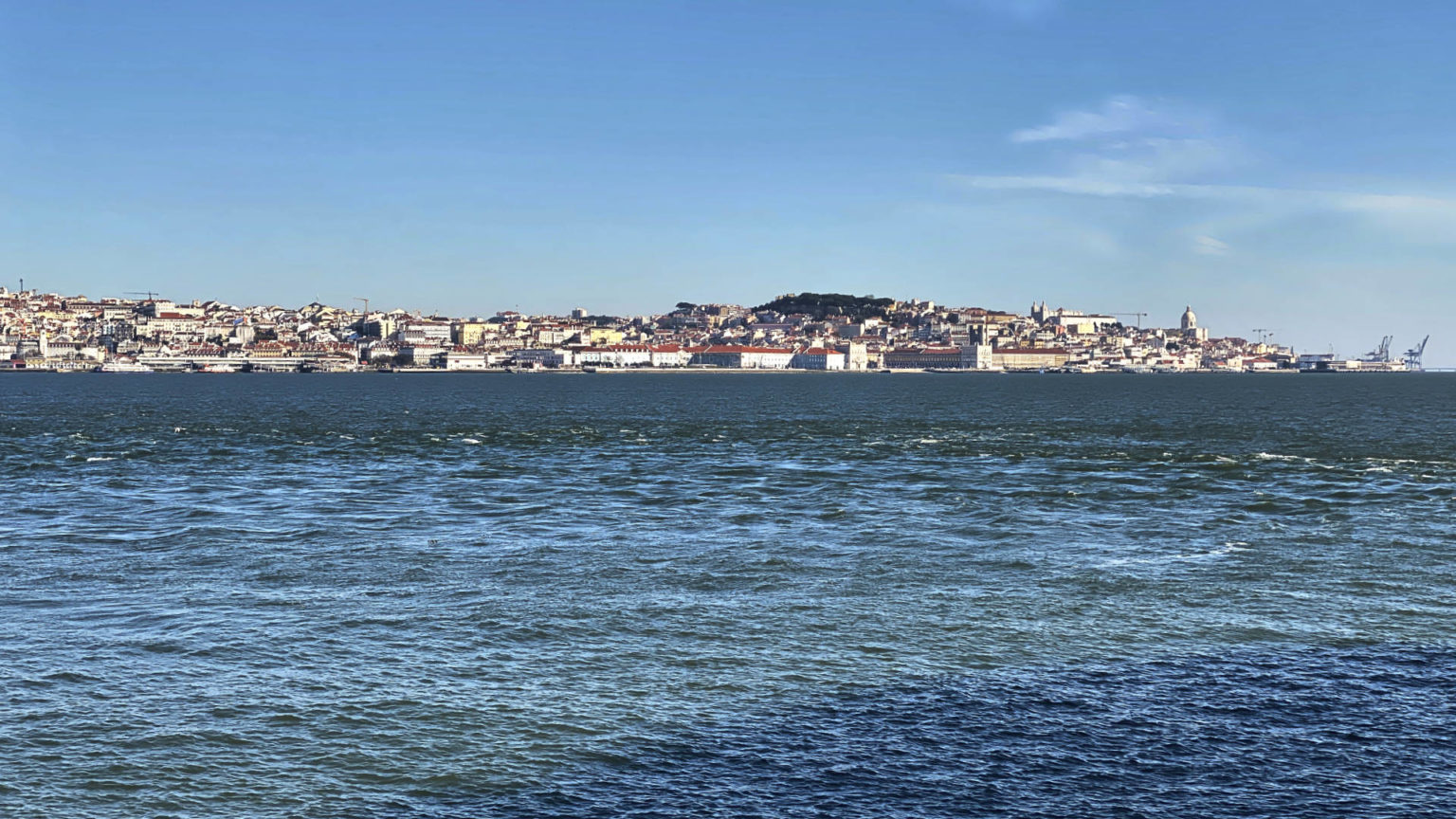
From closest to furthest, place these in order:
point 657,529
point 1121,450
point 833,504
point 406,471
→ point 657,529, point 833,504, point 406,471, point 1121,450

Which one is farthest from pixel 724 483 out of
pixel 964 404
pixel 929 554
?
pixel 964 404

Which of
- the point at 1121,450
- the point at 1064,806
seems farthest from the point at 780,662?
the point at 1121,450

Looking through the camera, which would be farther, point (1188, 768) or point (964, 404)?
point (964, 404)

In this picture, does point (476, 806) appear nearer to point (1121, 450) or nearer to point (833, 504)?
point (833, 504)

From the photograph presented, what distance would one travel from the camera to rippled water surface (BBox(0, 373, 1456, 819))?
11656 mm

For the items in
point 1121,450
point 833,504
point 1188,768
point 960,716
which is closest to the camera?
point 1188,768

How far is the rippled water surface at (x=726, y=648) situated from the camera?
11656 millimetres

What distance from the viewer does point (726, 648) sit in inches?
643

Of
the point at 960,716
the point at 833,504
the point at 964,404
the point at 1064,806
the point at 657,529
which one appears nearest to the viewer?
the point at 1064,806

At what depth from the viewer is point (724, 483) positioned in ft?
122

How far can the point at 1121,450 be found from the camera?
168 ft

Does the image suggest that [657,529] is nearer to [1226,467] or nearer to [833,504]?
[833,504]

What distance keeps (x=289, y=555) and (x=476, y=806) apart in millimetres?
13287

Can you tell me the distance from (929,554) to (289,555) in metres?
11.1
